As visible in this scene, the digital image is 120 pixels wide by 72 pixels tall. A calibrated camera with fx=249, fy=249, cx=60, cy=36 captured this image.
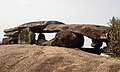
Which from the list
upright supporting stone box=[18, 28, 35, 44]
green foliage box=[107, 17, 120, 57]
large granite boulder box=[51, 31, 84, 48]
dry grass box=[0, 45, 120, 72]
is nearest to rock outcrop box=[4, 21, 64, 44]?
upright supporting stone box=[18, 28, 35, 44]

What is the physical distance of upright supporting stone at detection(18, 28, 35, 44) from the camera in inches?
950

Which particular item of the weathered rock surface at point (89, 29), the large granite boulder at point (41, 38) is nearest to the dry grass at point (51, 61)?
the weathered rock surface at point (89, 29)

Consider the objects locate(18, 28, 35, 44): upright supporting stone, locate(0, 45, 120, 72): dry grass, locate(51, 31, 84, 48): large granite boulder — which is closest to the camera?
locate(0, 45, 120, 72): dry grass

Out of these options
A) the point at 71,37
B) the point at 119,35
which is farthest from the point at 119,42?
the point at 71,37

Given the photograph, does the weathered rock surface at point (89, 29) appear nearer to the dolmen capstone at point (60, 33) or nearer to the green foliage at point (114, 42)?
the dolmen capstone at point (60, 33)

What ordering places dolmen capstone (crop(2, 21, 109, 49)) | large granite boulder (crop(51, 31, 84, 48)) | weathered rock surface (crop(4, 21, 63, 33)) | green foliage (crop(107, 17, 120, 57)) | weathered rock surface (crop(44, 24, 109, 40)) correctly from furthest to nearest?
1. weathered rock surface (crop(4, 21, 63, 33))
2. large granite boulder (crop(51, 31, 84, 48))
3. dolmen capstone (crop(2, 21, 109, 49))
4. weathered rock surface (crop(44, 24, 109, 40))
5. green foliage (crop(107, 17, 120, 57))

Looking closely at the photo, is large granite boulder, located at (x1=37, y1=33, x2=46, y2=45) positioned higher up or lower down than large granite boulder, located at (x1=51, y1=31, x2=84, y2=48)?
lower down

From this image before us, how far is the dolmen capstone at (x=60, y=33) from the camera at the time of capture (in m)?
20.3

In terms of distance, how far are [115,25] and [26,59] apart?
8.60 metres

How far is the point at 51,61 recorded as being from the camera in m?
12.3

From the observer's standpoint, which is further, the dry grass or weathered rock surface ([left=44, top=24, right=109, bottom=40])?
weathered rock surface ([left=44, top=24, right=109, bottom=40])

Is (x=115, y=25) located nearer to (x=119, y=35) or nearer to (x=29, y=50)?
(x=119, y=35)

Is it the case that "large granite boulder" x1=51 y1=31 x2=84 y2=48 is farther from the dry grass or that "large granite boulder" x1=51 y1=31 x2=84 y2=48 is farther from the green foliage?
the dry grass

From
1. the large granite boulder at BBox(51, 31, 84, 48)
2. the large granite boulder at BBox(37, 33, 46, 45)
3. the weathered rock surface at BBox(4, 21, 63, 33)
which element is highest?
the weathered rock surface at BBox(4, 21, 63, 33)
